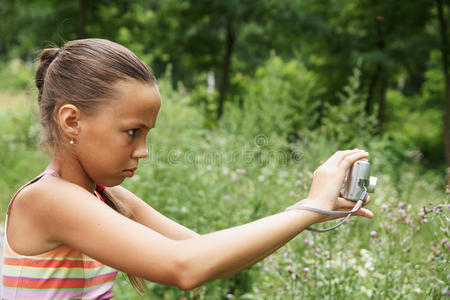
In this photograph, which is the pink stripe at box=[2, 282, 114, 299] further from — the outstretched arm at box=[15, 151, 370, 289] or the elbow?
the elbow

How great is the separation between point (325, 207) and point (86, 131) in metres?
0.67

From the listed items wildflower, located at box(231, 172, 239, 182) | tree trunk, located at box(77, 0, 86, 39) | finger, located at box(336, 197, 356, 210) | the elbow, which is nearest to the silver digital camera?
finger, located at box(336, 197, 356, 210)

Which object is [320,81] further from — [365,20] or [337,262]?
[337,262]

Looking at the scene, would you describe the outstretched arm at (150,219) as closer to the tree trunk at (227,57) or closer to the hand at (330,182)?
the hand at (330,182)

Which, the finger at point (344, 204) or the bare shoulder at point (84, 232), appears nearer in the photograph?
the bare shoulder at point (84, 232)

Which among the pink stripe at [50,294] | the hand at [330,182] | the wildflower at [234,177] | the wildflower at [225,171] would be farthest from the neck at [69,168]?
the wildflower at [225,171]

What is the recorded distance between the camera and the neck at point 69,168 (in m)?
1.28

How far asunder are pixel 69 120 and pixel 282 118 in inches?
191

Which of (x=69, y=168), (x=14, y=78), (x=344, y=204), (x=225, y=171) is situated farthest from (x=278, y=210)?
(x=14, y=78)

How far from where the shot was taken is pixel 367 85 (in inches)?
485

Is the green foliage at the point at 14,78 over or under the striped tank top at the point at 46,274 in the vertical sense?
under

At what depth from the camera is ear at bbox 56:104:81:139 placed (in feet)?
3.95

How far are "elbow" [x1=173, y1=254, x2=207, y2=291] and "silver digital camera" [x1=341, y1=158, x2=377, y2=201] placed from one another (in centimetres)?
48

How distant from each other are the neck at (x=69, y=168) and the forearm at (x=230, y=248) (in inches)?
16.5
